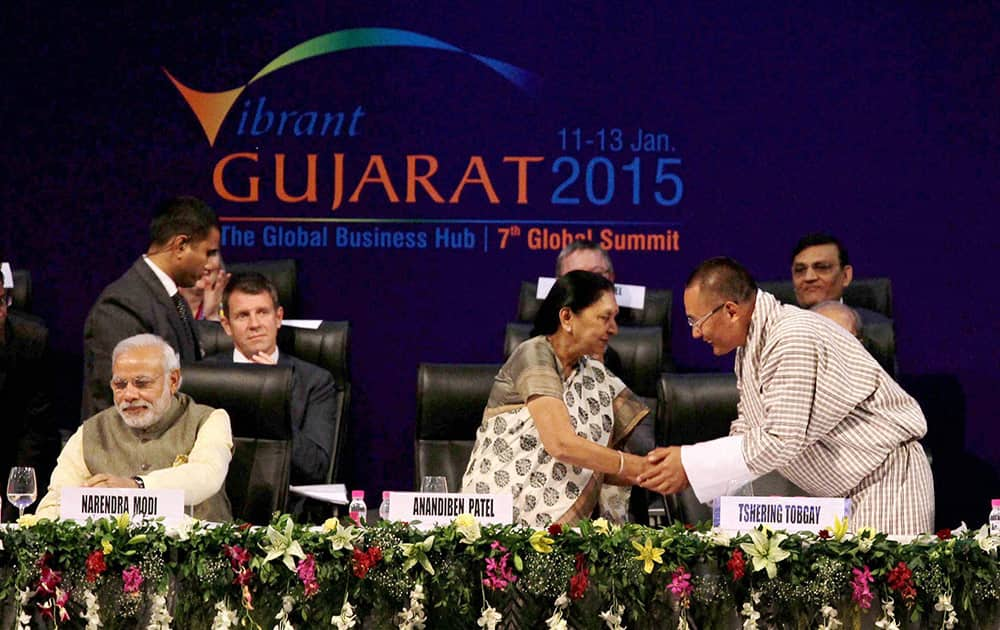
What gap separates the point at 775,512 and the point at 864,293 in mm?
2830

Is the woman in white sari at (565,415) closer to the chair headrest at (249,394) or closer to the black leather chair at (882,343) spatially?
the chair headrest at (249,394)

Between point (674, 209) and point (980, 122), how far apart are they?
1303 millimetres

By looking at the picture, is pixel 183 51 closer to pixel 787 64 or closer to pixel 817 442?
pixel 787 64

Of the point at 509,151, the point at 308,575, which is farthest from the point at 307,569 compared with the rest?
the point at 509,151

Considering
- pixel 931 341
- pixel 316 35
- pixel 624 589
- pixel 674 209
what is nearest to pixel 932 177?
pixel 931 341

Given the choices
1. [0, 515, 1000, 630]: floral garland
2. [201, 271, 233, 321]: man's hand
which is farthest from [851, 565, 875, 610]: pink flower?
[201, 271, 233, 321]: man's hand

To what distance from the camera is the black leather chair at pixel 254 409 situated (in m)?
4.18

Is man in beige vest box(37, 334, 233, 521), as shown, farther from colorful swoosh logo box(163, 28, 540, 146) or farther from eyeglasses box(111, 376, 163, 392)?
colorful swoosh logo box(163, 28, 540, 146)

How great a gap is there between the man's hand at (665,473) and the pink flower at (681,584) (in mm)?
842

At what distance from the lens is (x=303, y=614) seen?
9.91 feet

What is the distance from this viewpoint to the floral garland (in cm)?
298

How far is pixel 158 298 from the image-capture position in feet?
14.8

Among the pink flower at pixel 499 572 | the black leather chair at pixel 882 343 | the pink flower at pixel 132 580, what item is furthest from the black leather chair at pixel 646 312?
the pink flower at pixel 132 580

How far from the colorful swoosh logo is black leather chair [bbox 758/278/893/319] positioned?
4.44ft
